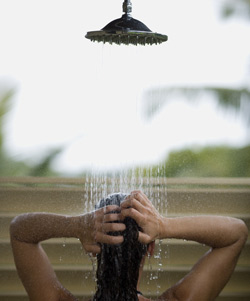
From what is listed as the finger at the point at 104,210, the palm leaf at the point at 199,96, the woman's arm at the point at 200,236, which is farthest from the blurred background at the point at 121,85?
the finger at the point at 104,210

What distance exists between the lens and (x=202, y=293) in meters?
1.43

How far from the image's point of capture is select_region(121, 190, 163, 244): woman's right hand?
130 cm

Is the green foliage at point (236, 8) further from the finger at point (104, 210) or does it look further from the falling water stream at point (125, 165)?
the finger at point (104, 210)

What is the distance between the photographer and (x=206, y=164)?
272 centimetres

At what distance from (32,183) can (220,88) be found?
38.0 inches

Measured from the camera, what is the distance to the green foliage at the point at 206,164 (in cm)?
270

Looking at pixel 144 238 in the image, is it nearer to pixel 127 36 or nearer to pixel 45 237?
pixel 45 237

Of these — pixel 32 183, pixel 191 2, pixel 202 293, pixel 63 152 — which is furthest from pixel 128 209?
pixel 191 2

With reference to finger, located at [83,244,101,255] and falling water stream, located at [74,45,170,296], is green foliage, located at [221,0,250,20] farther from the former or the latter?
finger, located at [83,244,101,255]

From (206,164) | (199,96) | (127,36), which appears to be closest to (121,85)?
(199,96)

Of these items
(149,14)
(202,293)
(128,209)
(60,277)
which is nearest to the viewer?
(128,209)

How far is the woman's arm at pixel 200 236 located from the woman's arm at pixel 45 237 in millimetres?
57

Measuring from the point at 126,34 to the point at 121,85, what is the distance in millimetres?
1596

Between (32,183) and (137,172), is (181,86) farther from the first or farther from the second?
(32,183)
